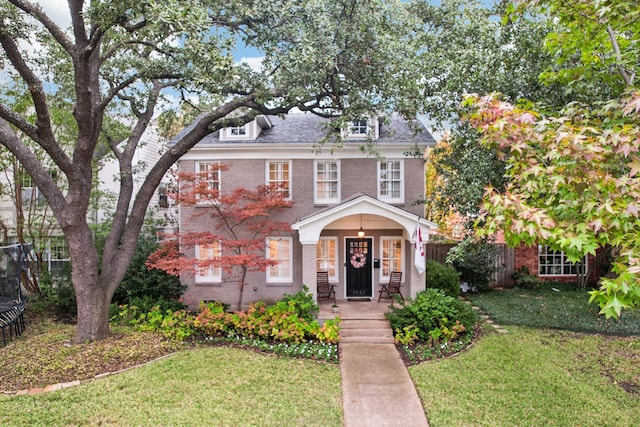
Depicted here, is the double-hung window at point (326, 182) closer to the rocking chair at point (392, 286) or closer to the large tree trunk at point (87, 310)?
the rocking chair at point (392, 286)

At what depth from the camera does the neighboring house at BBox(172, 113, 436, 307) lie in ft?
44.7

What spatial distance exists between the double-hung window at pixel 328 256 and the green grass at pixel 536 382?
219 inches

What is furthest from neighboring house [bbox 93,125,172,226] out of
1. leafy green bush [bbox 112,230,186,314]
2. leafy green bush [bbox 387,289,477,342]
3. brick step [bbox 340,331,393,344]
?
leafy green bush [bbox 387,289,477,342]

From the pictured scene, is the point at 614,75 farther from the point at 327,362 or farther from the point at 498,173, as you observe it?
the point at 327,362

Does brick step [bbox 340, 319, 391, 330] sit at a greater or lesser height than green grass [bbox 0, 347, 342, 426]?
greater

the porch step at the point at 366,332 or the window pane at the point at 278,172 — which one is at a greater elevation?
the window pane at the point at 278,172

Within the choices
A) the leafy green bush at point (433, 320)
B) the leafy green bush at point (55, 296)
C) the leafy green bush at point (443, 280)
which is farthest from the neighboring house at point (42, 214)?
the leafy green bush at point (443, 280)

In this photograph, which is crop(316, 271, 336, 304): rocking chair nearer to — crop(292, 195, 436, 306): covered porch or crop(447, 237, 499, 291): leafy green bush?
crop(292, 195, 436, 306): covered porch

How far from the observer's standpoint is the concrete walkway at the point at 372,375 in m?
6.54

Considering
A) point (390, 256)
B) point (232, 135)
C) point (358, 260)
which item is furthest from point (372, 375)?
point (232, 135)

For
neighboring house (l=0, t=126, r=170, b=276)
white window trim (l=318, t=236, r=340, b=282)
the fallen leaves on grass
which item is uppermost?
neighboring house (l=0, t=126, r=170, b=276)

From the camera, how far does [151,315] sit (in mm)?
10867

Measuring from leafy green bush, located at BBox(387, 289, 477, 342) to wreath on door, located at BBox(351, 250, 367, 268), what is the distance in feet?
11.0

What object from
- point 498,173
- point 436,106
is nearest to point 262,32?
point 436,106
